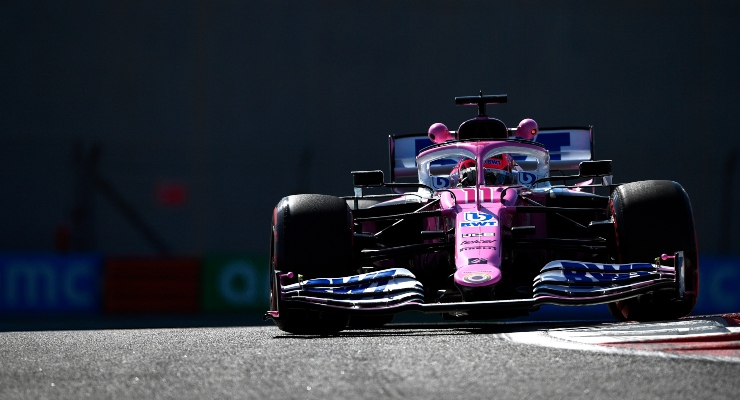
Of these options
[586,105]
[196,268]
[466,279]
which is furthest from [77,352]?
[586,105]

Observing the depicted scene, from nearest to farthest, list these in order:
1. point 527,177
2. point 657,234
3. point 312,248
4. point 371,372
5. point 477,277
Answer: point 371,372 < point 477,277 < point 657,234 < point 312,248 < point 527,177

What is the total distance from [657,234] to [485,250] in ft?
3.65

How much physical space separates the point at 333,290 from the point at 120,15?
535 inches

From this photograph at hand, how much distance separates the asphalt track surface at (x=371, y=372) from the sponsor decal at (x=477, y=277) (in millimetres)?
674

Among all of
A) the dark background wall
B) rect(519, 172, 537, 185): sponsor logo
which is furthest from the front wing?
the dark background wall

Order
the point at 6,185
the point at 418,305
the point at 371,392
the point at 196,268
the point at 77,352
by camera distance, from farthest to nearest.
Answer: the point at 6,185 → the point at 196,268 → the point at 418,305 → the point at 77,352 → the point at 371,392

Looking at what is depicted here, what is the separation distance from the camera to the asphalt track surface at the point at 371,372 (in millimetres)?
4422

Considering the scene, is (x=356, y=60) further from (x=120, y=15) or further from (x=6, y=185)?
(x=6, y=185)

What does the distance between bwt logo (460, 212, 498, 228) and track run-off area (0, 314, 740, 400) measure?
3.50ft

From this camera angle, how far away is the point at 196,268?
1599cm

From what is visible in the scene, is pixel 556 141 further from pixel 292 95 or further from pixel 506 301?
pixel 292 95

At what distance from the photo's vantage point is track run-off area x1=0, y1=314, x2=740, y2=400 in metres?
4.46

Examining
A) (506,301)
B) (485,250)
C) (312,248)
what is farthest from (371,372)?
(312,248)

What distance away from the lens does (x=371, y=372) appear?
5.00 m
